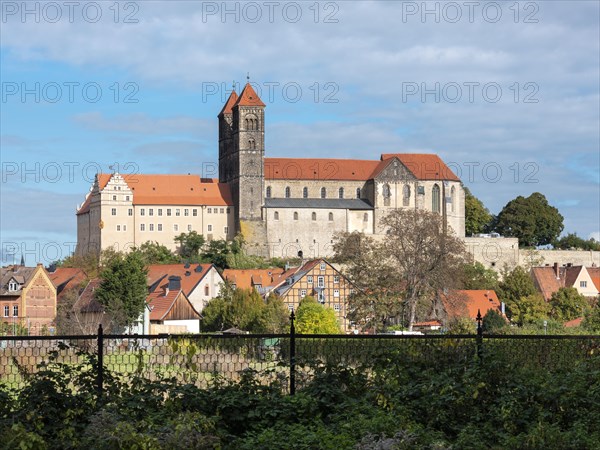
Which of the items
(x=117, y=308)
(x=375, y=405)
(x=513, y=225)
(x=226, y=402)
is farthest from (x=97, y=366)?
(x=513, y=225)

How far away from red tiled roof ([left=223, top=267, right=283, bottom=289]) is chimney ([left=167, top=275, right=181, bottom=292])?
20.6 ft

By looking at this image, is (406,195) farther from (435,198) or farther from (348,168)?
(348,168)

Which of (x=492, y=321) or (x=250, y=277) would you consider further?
(x=250, y=277)

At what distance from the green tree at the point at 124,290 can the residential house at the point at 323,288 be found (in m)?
9.16

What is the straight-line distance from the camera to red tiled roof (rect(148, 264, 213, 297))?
79.7 m

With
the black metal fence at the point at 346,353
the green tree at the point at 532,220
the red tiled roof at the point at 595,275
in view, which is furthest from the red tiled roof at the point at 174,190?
the black metal fence at the point at 346,353

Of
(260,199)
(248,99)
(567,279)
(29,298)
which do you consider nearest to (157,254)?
(260,199)

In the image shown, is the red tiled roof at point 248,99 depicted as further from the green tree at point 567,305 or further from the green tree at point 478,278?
the green tree at point 567,305

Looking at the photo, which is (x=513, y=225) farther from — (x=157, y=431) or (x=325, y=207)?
(x=157, y=431)

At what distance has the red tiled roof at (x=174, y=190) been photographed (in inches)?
4660

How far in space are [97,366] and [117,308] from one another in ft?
160

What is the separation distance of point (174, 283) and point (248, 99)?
47.5 metres

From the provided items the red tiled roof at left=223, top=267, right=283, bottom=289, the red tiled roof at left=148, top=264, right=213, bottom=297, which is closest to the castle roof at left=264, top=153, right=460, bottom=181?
the red tiled roof at left=223, top=267, right=283, bottom=289

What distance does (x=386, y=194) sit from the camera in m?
121
